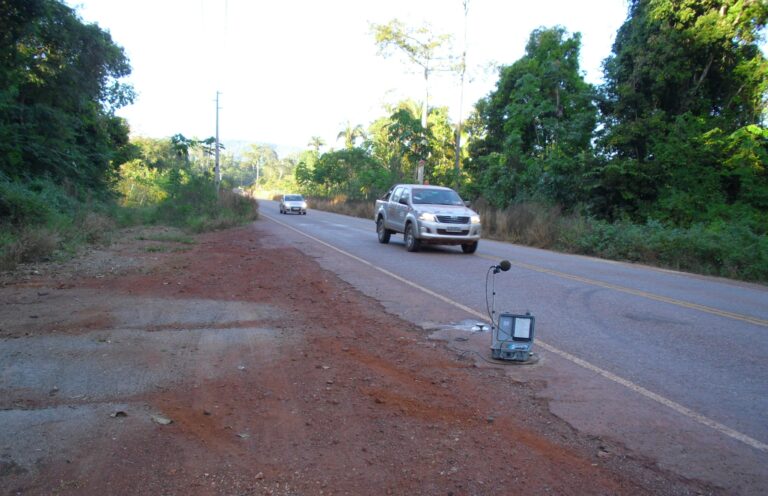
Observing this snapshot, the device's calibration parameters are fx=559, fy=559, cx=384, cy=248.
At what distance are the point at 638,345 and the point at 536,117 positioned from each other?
83.0 feet

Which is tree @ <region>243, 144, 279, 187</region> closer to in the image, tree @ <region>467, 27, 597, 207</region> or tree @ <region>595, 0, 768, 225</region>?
tree @ <region>467, 27, 597, 207</region>

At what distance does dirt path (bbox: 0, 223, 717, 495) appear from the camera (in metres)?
3.20

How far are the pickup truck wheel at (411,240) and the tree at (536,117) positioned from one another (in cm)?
1152

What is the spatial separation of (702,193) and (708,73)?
4.95m

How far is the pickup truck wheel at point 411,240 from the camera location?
14.8 meters

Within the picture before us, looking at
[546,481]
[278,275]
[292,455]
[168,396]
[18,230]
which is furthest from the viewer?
[18,230]

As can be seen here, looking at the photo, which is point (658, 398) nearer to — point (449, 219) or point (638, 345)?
point (638, 345)

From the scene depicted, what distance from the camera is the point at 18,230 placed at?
12578 mm

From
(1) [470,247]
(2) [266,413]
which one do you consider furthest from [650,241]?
(2) [266,413]

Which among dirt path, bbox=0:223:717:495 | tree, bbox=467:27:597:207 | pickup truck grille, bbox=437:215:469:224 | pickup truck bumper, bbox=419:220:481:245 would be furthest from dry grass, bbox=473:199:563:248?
dirt path, bbox=0:223:717:495

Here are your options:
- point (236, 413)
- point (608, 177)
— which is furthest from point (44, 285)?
point (608, 177)

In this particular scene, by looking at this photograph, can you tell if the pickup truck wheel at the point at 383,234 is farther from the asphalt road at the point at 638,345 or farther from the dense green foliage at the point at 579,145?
the dense green foliage at the point at 579,145

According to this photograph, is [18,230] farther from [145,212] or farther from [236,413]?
[145,212]

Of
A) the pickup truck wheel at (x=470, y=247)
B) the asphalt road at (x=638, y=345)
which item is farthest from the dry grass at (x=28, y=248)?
the pickup truck wheel at (x=470, y=247)
